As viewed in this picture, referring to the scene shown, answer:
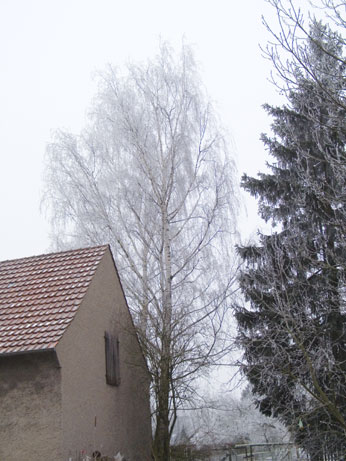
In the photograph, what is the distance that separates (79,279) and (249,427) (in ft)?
105

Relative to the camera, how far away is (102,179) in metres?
22.3

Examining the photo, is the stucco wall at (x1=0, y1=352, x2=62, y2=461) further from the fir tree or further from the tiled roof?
the fir tree

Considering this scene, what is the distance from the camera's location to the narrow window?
16.1m

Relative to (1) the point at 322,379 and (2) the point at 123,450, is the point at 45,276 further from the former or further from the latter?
(1) the point at 322,379

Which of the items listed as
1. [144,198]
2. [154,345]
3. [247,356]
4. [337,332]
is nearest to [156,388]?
[154,345]

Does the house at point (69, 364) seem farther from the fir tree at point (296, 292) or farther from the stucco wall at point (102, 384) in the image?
the fir tree at point (296, 292)

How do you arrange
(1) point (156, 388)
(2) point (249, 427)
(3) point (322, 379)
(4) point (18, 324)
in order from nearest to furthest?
(4) point (18, 324) → (3) point (322, 379) → (1) point (156, 388) → (2) point (249, 427)

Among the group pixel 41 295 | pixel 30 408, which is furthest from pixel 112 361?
pixel 30 408

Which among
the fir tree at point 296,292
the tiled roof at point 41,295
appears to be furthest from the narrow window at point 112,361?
the fir tree at point 296,292

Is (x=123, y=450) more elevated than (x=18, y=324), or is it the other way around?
(x=18, y=324)

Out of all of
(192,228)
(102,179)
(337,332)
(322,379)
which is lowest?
(322,379)

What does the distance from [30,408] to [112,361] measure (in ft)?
11.4

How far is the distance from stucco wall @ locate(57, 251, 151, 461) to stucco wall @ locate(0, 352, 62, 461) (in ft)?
0.73

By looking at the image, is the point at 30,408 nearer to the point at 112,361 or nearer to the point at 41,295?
the point at 41,295
